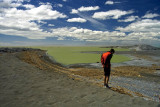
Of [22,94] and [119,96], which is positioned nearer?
[22,94]

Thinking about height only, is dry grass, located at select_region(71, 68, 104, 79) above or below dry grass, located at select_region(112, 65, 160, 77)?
above

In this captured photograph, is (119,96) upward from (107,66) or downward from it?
downward

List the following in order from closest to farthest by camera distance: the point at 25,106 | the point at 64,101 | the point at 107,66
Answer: the point at 25,106, the point at 64,101, the point at 107,66

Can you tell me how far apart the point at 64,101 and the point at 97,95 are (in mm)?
1720

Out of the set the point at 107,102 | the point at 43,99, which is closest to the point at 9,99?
the point at 43,99

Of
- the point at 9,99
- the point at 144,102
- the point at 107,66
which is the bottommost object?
the point at 144,102

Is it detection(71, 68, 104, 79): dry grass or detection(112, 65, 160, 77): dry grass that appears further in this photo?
detection(112, 65, 160, 77): dry grass

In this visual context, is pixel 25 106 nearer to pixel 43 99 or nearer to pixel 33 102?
pixel 33 102

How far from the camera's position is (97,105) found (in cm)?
494

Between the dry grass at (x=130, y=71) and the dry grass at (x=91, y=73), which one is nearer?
the dry grass at (x=91, y=73)

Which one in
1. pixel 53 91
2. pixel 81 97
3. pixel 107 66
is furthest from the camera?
pixel 107 66

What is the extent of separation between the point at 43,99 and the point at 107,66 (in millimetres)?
3766

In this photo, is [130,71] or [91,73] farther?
[130,71]

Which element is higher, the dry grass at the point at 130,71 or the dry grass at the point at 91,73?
the dry grass at the point at 91,73
